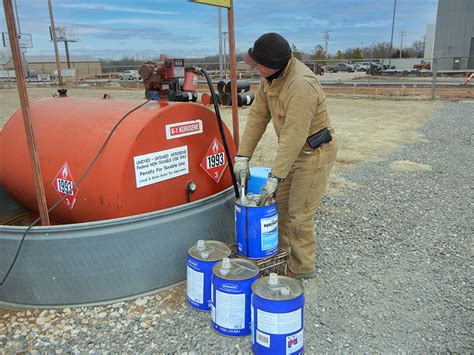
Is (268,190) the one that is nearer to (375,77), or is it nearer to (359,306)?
(359,306)

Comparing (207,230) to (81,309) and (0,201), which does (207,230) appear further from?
(0,201)

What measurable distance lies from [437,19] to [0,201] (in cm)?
4911

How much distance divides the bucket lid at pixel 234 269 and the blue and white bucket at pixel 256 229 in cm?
28

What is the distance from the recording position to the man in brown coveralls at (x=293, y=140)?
3.00 m

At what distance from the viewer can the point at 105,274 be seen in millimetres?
3043

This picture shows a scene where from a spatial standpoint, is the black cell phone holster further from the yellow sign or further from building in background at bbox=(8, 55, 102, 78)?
building in background at bbox=(8, 55, 102, 78)

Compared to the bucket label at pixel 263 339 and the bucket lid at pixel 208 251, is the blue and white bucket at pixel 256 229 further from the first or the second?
the bucket label at pixel 263 339

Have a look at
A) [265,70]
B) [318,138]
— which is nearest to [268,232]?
[318,138]

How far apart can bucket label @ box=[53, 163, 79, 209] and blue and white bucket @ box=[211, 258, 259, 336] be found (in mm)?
1330

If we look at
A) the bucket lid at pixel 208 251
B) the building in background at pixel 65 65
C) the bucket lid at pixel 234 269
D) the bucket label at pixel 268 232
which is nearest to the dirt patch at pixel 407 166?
the bucket label at pixel 268 232

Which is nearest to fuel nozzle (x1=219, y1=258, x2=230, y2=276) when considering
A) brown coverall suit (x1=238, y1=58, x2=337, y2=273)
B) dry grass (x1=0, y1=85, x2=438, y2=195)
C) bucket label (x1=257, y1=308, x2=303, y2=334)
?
bucket label (x1=257, y1=308, x2=303, y2=334)

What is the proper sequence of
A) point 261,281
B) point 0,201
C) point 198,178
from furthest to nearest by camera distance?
point 0,201 < point 198,178 < point 261,281

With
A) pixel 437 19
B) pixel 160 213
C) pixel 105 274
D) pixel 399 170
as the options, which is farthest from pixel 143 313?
pixel 437 19

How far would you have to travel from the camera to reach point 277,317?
2.35 metres
